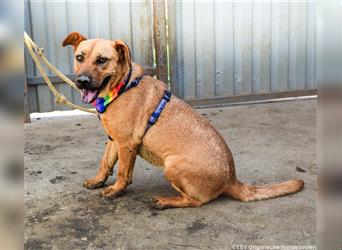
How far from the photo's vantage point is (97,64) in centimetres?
358

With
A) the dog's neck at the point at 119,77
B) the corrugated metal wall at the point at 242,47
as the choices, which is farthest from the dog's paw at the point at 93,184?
the corrugated metal wall at the point at 242,47

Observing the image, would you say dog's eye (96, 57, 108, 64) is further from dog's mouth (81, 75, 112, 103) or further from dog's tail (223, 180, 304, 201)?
dog's tail (223, 180, 304, 201)

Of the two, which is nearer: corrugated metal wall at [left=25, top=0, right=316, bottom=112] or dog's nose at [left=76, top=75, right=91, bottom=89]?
dog's nose at [left=76, top=75, right=91, bottom=89]

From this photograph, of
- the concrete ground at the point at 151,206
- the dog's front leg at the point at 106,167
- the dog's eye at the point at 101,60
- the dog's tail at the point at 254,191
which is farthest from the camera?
the dog's front leg at the point at 106,167

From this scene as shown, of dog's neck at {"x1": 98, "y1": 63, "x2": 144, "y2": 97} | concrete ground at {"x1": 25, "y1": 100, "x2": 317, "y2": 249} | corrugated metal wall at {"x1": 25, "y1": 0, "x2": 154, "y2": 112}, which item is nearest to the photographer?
concrete ground at {"x1": 25, "y1": 100, "x2": 317, "y2": 249}

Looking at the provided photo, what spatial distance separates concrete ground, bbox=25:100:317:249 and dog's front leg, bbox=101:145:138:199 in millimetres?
90

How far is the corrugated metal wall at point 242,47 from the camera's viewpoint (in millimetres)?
7258

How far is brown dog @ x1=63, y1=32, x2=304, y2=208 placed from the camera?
3641mm

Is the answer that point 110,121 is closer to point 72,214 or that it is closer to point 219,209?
point 72,214

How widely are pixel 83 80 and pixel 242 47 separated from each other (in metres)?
4.44

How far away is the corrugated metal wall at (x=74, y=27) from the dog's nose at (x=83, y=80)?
3.51 m

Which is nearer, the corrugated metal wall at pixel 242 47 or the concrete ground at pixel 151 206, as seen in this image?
the concrete ground at pixel 151 206

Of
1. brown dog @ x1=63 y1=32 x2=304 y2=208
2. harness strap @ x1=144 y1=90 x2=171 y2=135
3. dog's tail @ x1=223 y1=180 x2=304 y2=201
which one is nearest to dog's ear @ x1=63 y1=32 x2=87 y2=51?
brown dog @ x1=63 y1=32 x2=304 y2=208

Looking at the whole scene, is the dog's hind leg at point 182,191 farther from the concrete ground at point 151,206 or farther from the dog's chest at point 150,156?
the dog's chest at point 150,156
